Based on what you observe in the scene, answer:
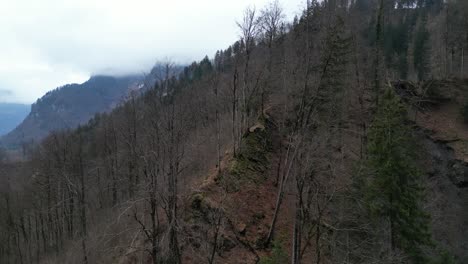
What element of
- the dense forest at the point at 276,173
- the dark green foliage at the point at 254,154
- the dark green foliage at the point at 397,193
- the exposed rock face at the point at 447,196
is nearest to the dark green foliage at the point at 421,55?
the dense forest at the point at 276,173

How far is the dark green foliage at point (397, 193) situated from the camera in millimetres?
20297

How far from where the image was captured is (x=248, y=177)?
26.1m

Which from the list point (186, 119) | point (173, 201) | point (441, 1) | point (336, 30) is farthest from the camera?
point (441, 1)

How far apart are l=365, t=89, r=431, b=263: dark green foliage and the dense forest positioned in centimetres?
6

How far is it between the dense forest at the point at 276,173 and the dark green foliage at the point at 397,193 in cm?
6

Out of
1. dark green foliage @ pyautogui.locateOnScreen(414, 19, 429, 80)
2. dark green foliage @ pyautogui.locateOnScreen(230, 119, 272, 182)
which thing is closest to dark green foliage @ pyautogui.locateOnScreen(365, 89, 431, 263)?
dark green foliage @ pyautogui.locateOnScreen(230, 119, 272, 182)

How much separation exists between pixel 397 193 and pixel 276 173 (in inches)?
383

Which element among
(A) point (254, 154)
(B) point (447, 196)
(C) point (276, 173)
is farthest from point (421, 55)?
(A) point (254, 154)

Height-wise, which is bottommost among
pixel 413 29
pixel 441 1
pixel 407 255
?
pixel 407 255

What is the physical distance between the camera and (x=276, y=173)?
28562 millimetres

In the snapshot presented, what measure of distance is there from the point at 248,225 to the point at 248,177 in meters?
4.24

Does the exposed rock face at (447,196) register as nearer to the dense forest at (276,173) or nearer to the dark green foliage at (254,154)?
the dense forest at (276,173)

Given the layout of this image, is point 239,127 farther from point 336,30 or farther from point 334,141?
point 336,30

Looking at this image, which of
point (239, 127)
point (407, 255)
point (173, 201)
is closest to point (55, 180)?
point (239, 127)
